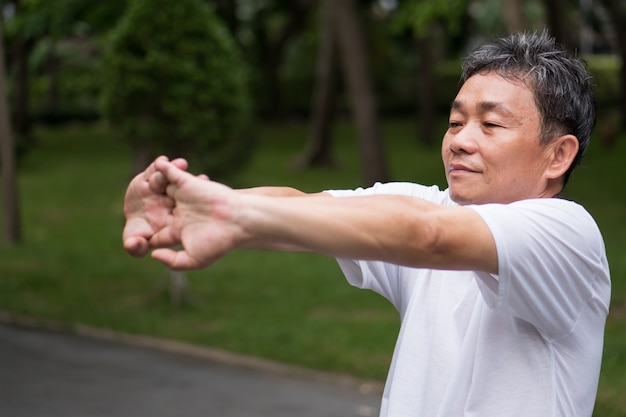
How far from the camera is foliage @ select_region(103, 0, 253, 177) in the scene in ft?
34.9

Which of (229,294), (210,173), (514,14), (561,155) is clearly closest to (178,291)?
(229,294)

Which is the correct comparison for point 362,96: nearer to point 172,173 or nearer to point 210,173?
point 210,173

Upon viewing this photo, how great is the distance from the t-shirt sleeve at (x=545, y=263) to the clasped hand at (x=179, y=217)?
0.49 m

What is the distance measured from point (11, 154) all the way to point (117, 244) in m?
1.76

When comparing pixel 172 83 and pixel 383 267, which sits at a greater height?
pixel 172 83

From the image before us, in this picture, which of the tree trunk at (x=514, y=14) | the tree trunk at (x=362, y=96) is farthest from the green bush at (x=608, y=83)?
the tree trunk at (x=514, y=14)

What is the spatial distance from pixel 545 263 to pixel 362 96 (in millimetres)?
15823

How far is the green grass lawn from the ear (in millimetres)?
4910

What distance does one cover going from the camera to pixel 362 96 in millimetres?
17844

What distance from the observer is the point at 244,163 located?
625 inches

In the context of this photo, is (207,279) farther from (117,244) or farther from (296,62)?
(296,62)

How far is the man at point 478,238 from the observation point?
1.93 m

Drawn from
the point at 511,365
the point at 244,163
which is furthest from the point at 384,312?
the point at 511,365

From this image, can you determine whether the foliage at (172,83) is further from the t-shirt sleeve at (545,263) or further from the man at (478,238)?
the t-shirt sleeve at (545,263)
